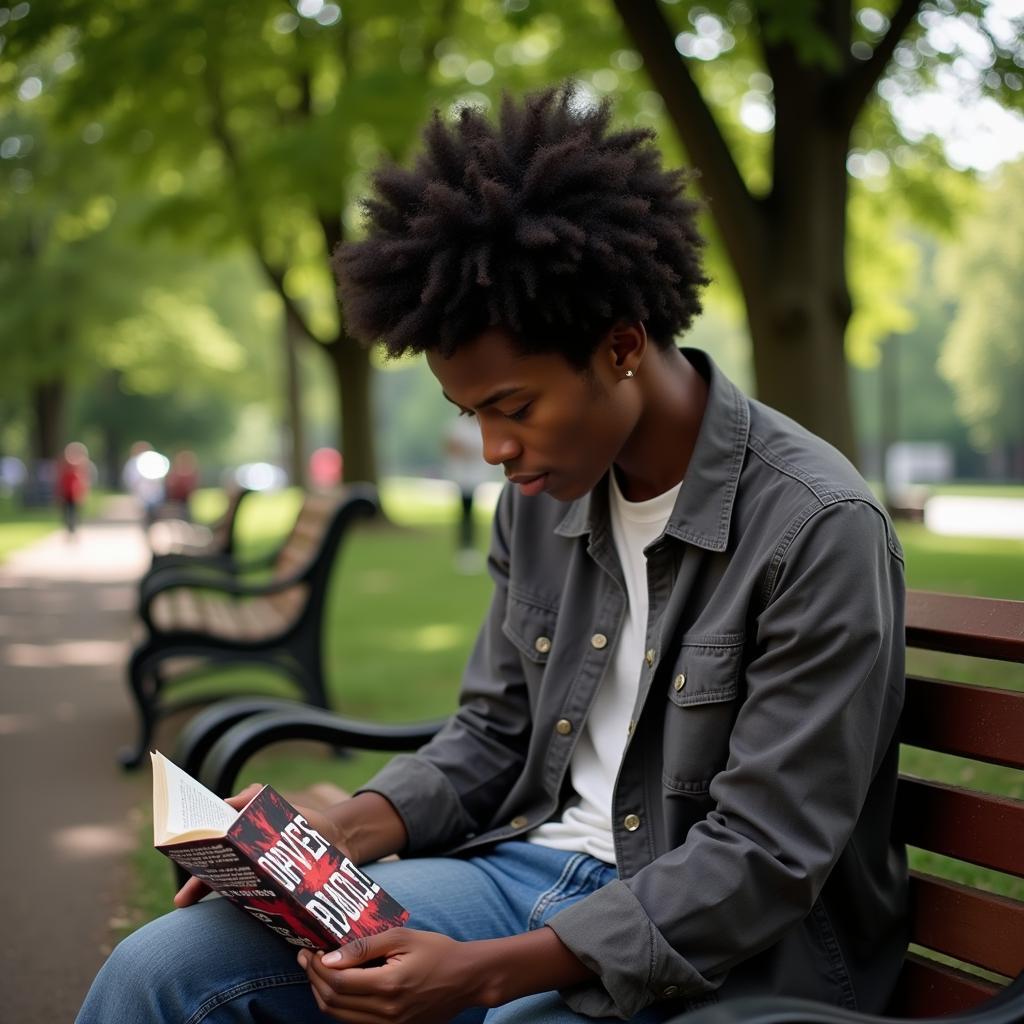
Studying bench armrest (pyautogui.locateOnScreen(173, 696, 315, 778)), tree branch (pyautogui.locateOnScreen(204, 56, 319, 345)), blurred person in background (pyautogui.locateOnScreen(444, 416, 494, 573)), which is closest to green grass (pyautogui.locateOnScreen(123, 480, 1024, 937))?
blurred person in background (pyautogui.locateOnScreen(444, 416, 494, 573))

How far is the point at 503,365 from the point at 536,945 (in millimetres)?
908

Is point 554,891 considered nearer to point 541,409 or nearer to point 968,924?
point 968,924

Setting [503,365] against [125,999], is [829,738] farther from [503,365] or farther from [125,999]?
[125,999]

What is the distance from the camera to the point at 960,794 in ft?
6.60

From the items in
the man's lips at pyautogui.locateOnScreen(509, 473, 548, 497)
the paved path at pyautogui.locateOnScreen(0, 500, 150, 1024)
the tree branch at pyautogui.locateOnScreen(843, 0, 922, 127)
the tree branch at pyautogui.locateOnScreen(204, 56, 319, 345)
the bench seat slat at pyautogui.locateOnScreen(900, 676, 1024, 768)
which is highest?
the tree branch at pyautogui.locateOnScreen(204, 56, 319, 345)

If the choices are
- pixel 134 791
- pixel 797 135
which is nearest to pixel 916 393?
pixel 797 135

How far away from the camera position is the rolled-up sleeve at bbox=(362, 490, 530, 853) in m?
2.41

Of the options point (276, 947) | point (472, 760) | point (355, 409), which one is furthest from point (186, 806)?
point (355, 409)

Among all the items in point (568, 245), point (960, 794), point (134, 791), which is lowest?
point (134, 791)

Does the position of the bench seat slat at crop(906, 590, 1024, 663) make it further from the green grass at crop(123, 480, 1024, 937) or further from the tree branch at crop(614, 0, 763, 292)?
the tree branch at crop(614, 0, 763, 292)

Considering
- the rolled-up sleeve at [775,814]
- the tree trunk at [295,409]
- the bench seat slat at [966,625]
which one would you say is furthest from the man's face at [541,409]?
the tree trunk at [295,409]

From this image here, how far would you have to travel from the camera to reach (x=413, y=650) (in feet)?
28.1

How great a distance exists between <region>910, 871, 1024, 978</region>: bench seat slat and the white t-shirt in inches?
20.3

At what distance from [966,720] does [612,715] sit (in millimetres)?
603
